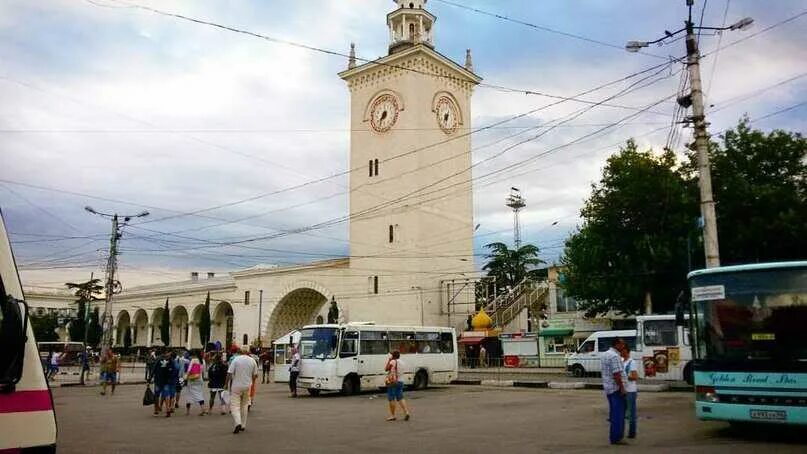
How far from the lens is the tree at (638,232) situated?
3195cm

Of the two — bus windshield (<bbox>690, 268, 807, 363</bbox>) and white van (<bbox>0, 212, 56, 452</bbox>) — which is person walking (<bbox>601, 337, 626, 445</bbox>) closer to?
bus windshield (<bbox>690, 268, 807, 363</bbox>)

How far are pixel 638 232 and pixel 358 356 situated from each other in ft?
54.1

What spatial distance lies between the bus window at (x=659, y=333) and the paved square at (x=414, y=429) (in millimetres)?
6570

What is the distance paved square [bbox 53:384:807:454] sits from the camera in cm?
1097

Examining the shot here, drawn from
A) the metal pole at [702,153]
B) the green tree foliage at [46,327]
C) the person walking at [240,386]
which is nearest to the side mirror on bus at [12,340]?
the person walking at [240,386]

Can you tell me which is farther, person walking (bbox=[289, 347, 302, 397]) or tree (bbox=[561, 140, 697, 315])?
tree (bbox=[561, 140, 697, 315])

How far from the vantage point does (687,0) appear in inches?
682

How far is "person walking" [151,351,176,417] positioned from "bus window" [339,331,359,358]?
7489 millimetres

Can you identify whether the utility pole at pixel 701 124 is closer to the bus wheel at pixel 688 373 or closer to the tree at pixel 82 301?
the bus wheel at pixel 688 373

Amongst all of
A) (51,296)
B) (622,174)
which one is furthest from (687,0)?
(51,296)

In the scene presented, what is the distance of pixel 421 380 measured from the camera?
2742 cm

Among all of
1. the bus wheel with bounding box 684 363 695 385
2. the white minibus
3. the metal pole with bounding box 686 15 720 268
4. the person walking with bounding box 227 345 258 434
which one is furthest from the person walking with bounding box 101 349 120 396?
the metal pole with bounding box 686 15 720 268

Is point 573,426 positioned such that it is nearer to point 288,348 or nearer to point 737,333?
point 737,333

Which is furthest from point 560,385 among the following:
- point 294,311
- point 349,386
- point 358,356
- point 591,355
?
point 294,311
